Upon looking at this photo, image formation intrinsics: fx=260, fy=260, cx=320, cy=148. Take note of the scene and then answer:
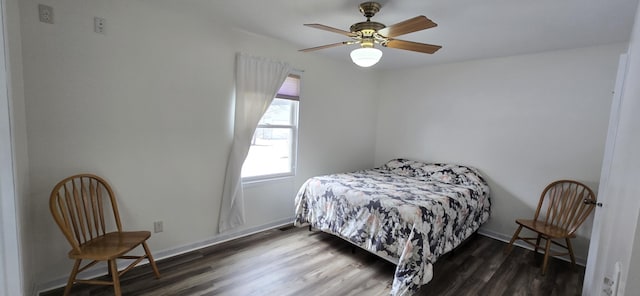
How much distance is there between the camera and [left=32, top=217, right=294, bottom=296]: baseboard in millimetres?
1982

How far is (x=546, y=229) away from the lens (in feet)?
8.50

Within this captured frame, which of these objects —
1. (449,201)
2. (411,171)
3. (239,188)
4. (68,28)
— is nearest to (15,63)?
(68,28)

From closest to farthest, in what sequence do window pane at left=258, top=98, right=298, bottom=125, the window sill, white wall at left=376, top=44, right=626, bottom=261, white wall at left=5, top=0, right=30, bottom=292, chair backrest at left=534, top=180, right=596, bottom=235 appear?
white wall at left=5, top=0, right=30, bottom=292, chair backrest at left=534, top=180, right=596, bottom=235, white wall at left=376, top=44, right=626, bottom=261, the window sill, window pane at left=258, top=98, right=298, bottom=125

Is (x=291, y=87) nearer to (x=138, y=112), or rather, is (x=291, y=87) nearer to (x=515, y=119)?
(x=138, y=112)

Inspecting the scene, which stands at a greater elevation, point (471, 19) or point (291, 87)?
point (471, 19)

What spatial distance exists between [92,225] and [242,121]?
1.55 meters

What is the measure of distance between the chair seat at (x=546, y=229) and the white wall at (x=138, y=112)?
111 inches

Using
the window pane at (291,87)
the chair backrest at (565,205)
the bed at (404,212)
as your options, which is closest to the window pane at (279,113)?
the window pane at (291,87)

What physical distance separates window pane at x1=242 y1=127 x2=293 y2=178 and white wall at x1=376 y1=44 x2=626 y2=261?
197 centimetres

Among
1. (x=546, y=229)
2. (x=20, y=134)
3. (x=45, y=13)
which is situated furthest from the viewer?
(x=546, y=229)

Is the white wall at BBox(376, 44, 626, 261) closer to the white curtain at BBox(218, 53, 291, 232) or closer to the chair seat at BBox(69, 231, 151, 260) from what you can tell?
the white curtain at BBox(218, 53, 291, 232)

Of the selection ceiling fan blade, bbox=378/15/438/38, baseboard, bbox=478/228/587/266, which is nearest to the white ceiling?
ceiling fan blade, bbox=378/15/438/38

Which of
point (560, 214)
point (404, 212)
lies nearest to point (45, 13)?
point (404, 212)

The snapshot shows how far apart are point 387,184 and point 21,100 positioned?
3201 millimetres
